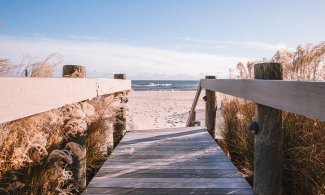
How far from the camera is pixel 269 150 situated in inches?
90.7

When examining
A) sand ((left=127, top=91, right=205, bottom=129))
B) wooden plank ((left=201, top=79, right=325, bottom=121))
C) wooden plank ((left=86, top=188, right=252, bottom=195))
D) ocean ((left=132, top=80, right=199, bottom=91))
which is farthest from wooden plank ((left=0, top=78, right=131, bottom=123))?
ocean ((left=132, top=80, right=199, bottom=91))

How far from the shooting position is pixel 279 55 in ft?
15.4

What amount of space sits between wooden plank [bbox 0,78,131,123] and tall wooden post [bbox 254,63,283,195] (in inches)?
53.8

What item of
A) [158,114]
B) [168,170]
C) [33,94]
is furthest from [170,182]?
[158,114]

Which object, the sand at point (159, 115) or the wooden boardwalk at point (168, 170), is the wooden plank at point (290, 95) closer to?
the wooden boardwalk at point (168, 170)

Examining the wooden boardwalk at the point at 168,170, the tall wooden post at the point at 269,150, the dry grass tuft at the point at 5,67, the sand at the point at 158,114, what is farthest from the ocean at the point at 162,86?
the tall wooden post at the point at 269,150

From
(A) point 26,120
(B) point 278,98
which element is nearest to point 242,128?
(B) point 278,98

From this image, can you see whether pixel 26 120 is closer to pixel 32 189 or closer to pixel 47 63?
pixel 32 189

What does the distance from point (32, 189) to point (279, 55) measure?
145 inches

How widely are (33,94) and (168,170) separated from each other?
1873 millimetres

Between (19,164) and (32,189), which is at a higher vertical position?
(19,164)

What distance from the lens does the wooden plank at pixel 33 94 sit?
50.2 inches

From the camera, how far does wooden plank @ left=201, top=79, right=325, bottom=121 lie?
142cm

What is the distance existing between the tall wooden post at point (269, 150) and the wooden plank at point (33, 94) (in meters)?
1.37
